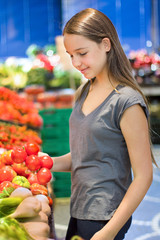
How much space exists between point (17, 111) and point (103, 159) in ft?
8.46

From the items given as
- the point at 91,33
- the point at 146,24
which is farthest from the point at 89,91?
the point at 146,24

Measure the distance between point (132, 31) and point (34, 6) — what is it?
342 centimetres

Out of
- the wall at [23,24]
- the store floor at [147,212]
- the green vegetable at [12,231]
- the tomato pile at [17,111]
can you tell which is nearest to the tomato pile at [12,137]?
the tomato pile at [17,111]

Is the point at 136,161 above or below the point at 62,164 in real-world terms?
above

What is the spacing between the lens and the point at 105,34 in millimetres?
1245

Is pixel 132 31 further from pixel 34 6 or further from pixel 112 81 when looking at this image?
pixel 112 81

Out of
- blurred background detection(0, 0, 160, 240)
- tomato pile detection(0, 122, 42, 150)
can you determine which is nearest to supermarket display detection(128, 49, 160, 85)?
blurred background detection(0, 0, 160, 240)

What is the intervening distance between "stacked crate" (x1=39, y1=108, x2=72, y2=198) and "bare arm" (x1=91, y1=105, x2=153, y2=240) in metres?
2.54

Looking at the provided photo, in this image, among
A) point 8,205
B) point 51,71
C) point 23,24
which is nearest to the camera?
point 8,205

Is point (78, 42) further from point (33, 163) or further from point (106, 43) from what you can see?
point (33, 163)

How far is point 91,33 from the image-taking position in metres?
1.21

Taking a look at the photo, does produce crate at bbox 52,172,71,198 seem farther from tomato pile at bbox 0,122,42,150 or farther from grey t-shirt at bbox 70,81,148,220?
grey t-shirt at bbox 70,81,148,220

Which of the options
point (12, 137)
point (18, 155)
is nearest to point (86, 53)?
point (18, 155)

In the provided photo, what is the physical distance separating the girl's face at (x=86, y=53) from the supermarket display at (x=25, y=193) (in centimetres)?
41
